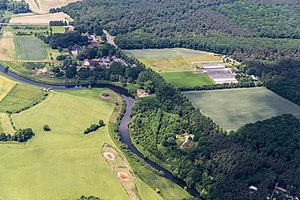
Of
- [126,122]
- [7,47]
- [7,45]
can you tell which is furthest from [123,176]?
[7,45]

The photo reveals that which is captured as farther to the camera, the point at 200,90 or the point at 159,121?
the point at 200,90

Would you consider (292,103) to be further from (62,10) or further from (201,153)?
(62,10)

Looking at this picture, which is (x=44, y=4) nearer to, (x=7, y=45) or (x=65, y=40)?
(x=7, y=45)

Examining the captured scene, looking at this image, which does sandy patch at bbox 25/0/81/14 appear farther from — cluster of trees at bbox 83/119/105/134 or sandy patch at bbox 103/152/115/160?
sandy patch at bbox 103/152/115/160

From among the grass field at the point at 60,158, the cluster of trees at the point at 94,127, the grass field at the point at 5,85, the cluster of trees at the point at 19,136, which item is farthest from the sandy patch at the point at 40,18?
the cluster of trees at the point at 19,136

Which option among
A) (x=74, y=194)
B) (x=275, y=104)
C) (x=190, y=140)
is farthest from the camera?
(x=275, y=104)

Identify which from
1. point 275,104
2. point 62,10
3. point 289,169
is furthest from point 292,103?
point 62,10
